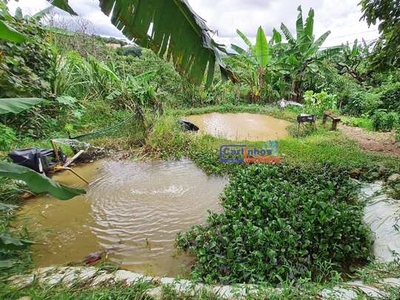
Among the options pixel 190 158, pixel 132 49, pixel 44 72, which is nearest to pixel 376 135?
pixel 190 158

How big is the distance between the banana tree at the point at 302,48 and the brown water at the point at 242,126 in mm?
2802

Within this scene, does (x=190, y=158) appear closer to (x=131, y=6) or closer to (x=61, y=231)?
(x=61, y=231)

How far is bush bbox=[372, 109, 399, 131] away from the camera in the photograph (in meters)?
7.71

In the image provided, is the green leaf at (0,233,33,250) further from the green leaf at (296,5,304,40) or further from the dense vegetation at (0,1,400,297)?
the green leaf at (296,5,304,40)

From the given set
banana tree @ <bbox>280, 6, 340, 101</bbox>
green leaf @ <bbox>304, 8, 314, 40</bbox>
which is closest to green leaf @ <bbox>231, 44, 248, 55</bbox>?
banana tree @ <bbox>280, 6, 340, 101</bbox>

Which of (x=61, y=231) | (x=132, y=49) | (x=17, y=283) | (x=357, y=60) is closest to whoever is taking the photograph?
(x=17, y=283)

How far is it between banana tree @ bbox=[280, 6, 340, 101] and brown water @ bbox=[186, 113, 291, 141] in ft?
9.19

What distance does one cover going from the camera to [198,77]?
59.4 inches

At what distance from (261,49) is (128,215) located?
27.2 ft

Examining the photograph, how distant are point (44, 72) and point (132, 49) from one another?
9555 millimetres

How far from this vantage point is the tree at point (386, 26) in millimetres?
4121

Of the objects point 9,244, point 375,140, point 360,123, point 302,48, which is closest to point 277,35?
point 302,48

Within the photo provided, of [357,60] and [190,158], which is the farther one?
[357,60]

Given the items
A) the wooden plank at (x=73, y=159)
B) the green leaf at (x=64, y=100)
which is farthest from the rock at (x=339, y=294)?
the green leaf at (x=64, y=100)
